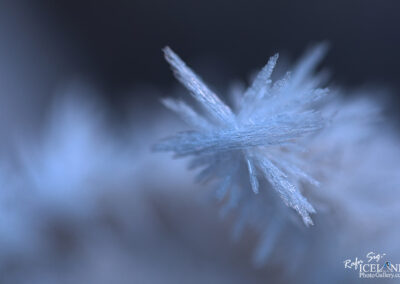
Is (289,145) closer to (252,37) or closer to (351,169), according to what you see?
(351,169)

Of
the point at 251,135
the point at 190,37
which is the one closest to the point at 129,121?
the point at 190,37

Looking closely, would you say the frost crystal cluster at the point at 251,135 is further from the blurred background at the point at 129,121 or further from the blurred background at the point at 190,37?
the blurred background at the point at 190,37

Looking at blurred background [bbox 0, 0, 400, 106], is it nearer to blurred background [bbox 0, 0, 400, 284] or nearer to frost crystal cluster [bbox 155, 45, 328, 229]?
blurred background [bbox 0, 0, 400, 284]

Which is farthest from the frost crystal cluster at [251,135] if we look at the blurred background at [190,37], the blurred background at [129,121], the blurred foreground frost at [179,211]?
the blurred background at [190,37]

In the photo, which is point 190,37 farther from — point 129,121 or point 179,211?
point 179,211

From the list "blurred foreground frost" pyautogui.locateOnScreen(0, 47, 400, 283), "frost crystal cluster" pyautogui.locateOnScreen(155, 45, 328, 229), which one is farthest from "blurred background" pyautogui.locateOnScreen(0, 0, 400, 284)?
"frost crystal cluster" pyautogui.locateOnScreen(155, 45, 328, 229)

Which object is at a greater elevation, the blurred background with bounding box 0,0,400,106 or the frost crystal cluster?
the blurred background with bounding box 0,0,400,106
